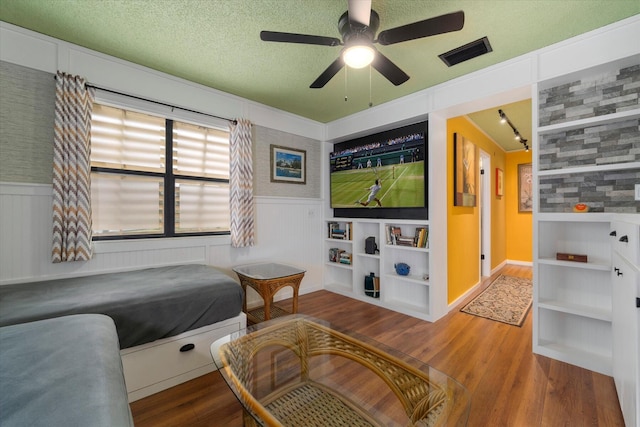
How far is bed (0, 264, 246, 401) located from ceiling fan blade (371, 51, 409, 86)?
6.58ft

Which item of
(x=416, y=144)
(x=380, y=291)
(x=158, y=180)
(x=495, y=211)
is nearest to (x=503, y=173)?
(x=495, y=211)

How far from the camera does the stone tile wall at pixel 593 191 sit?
6.40 feet

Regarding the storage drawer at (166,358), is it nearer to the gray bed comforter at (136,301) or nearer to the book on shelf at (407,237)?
the gray bed comforter at (136,301)

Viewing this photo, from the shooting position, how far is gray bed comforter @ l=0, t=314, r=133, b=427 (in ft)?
2.46

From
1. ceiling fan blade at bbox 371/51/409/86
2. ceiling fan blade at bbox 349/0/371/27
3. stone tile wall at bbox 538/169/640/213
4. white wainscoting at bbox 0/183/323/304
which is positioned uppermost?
ceiling fan blade at bbox 349/0/371/27

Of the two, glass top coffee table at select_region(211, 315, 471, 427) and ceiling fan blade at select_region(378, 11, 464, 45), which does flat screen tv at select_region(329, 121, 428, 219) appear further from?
glass top coffee table at select_region(211, 315, 471, 427)

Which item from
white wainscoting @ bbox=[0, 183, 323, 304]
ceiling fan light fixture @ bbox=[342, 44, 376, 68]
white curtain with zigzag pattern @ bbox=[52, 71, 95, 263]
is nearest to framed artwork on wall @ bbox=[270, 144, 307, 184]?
white wainscoting @ bbox=[0, 183, 323, 304]

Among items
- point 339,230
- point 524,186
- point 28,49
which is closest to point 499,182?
point 524,186

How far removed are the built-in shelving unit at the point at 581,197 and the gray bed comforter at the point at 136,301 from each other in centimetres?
270

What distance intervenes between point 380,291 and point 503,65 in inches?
108

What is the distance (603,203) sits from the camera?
6.76 feet

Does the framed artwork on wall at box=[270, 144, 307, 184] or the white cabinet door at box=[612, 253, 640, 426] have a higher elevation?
the framed artwork on wall at box=[270, 144, 307, 184]

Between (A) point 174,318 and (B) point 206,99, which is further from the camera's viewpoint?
(B) point 206,99

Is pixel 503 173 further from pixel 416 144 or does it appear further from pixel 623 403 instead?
pixel 623 403
